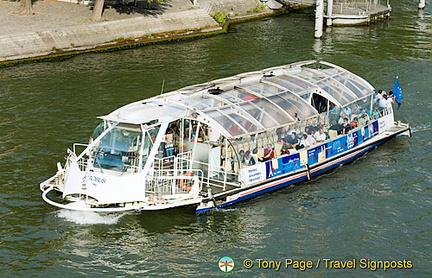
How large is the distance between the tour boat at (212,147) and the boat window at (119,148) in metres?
0.04

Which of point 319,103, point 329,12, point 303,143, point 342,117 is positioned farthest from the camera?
point 329,12

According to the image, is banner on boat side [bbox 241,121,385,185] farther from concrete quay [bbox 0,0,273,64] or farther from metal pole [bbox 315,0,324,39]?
metal pole [bbox 315,0,324,39]

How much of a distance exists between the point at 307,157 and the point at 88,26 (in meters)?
28.0

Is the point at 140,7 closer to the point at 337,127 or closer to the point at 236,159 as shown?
the point at 337,127

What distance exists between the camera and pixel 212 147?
30.0m

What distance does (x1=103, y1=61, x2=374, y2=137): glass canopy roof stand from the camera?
2962 cm

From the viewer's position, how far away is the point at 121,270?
25094 millimetres

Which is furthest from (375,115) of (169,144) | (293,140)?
(169,144)

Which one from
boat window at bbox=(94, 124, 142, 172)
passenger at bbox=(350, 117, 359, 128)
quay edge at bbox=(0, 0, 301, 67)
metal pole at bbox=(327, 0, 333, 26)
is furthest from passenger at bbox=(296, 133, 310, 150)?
metal pole at bbox=(327, 0, 333, 26)

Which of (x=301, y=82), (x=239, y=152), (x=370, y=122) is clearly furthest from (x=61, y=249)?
(x=370, y=122)

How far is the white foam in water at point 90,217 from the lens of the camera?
27.9 meters

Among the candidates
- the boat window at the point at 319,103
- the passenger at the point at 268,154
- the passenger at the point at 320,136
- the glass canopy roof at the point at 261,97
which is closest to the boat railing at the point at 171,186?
the glass canopy roof at the point at 261,97

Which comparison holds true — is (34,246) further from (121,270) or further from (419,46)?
(419,46)

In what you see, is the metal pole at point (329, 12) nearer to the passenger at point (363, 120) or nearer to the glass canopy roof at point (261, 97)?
the glass canopy roof at point (261, 97)
